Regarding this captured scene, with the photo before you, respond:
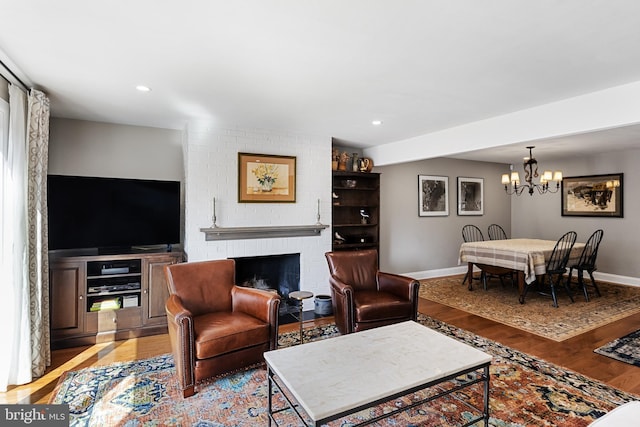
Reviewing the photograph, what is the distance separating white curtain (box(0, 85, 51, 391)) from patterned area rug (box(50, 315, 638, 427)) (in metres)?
0.38

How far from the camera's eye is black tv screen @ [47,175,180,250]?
11.2 feet

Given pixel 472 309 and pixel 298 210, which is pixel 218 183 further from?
pixel 472 309

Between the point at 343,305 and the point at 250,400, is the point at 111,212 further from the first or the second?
the point at 343,305

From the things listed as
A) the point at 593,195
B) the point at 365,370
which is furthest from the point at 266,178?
the point at 593,195

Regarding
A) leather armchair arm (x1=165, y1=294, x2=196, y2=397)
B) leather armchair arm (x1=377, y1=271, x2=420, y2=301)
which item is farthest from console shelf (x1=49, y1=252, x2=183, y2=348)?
leather armchair arm (x1=377, y1=271, x2=420, y2=301)

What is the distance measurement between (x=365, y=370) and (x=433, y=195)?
5.11 meters

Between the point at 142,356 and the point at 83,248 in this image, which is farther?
the point at 83,248

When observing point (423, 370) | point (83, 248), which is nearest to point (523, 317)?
point (423, 370)

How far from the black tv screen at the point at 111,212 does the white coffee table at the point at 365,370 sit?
8.03ft

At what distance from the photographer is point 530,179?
5.34 m

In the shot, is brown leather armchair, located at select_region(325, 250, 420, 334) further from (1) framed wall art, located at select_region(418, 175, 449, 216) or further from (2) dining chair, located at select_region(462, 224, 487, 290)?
(2) dining chair, located at select_region(462, 224, 487, 290)

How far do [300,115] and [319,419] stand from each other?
2.92 meters

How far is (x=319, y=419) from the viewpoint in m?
1.51

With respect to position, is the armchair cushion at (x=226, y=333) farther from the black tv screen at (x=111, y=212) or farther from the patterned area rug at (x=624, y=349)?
the patterned area rug at (x=624, y=349)
